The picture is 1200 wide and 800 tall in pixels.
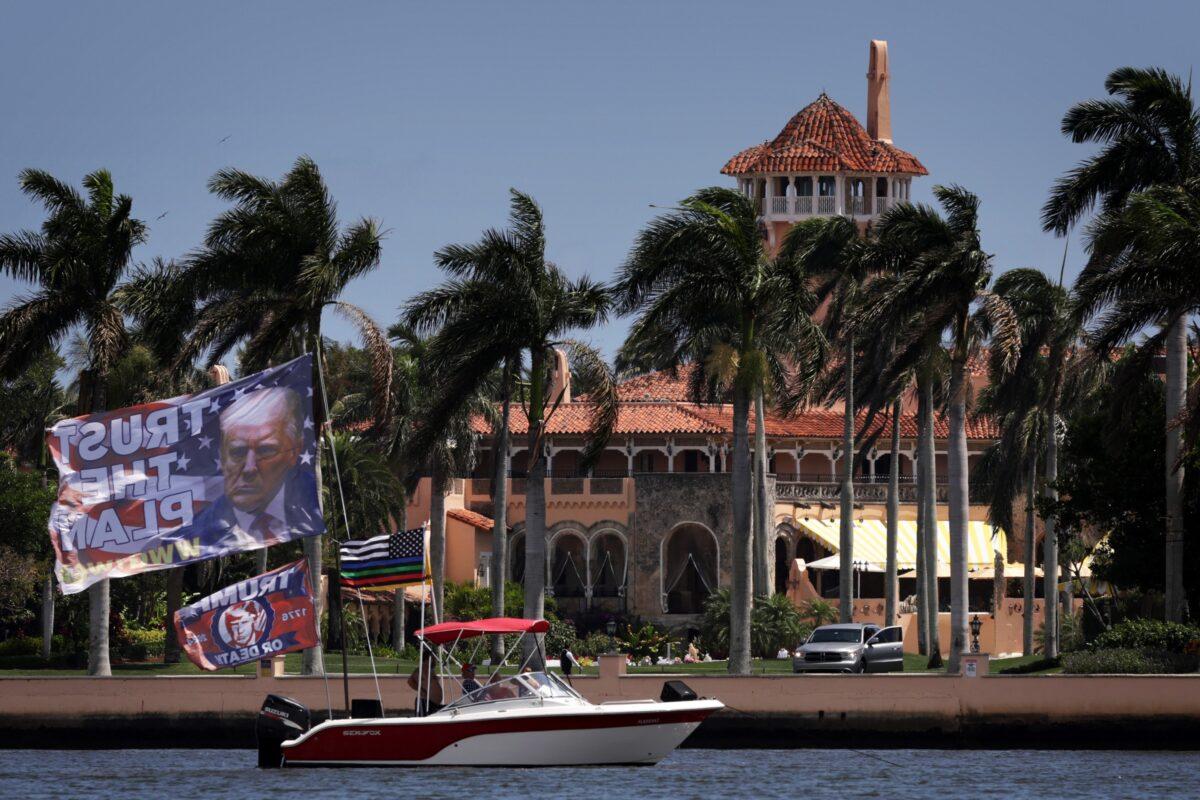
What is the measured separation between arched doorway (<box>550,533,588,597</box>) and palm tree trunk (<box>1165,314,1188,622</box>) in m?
36.0

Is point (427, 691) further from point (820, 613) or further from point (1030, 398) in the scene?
point (820, 613)

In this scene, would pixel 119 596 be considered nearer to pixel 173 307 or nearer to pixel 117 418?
pixel 173 307

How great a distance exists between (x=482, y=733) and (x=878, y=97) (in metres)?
66.2

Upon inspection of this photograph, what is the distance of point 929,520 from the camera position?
203 ft

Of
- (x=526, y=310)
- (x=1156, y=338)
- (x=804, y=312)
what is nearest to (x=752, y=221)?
(x=804, y=312)

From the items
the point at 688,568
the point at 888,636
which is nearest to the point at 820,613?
the point at 688,568

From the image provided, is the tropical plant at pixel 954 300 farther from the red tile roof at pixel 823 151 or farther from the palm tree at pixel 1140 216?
the red tile roof at pixel 823 151

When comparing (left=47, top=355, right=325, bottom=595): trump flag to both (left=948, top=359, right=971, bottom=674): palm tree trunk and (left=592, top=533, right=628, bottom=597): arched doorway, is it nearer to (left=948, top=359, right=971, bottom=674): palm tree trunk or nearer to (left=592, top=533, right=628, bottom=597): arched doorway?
(left=948, top=359, right=971, bottom=674): palm tree trunk

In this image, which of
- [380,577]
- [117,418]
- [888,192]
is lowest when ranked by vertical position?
[380,577]

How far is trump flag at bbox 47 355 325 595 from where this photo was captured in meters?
33.9

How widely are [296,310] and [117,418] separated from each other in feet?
45.2

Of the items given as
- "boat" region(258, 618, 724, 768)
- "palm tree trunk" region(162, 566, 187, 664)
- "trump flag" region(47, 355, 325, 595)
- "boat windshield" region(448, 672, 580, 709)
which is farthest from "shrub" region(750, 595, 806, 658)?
"trump flag" region(47, 355, 325, 595)

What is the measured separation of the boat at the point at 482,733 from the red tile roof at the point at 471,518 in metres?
43.8

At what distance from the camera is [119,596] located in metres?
72.8
